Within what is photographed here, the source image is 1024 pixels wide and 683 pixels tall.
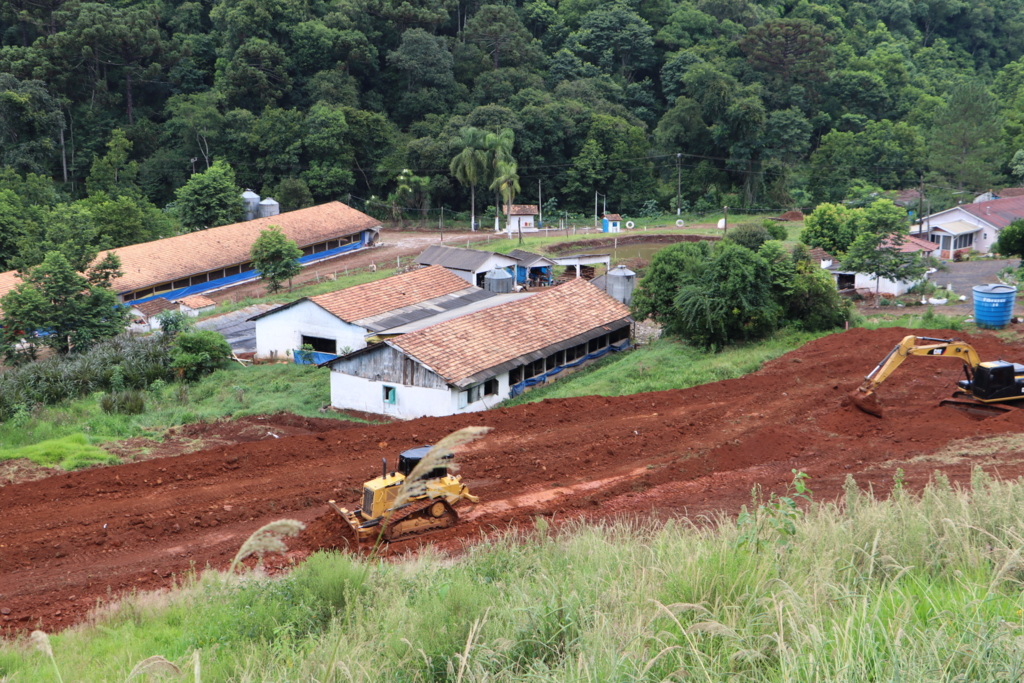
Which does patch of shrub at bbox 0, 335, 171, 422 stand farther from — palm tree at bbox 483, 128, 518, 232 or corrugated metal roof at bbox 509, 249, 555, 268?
palm tree at bbox 483, 128, 518, 232

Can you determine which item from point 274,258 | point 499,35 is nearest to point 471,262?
point 274,258

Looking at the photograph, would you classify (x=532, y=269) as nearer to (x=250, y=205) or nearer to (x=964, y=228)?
(x=250, y=205)

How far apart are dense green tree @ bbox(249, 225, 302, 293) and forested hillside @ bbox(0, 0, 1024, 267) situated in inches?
621

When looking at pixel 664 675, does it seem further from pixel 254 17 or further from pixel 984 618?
pixel 254 17

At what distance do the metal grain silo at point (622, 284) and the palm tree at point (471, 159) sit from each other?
78.9ft

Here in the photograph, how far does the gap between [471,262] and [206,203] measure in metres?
21.6

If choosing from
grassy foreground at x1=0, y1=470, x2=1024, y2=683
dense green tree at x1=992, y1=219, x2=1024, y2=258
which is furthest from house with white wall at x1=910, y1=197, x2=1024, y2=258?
grassy foreground at x1=0, y1=470, x2=1024, y2=683

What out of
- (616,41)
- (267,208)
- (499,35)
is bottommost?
(267,208)

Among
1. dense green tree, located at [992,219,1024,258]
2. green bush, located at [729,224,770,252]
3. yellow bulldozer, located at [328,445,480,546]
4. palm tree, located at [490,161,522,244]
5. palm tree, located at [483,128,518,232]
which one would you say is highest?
palm tree, located at [483,128,518,232]

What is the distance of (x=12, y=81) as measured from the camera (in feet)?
206

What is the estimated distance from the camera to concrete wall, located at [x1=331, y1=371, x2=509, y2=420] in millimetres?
25641

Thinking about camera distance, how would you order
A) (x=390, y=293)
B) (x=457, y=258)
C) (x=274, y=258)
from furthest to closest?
(x=274, y=258), (x=457, y=258), (x=390, y=293)

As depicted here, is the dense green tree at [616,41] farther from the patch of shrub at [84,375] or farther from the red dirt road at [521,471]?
the red dirt road at [521,471]

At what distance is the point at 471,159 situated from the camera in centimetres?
5909
